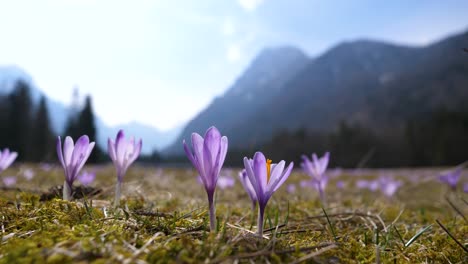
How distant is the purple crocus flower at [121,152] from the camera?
1598 mm

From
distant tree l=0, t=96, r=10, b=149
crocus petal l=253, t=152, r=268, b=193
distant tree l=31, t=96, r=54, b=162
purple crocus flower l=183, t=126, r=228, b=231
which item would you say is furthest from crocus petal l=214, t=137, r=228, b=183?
distant tree l=31, t=96, r=54, b=162

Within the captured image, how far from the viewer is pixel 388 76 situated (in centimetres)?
19000

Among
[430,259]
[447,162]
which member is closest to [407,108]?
[447,162]

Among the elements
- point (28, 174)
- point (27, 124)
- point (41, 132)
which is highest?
point (28, 174)

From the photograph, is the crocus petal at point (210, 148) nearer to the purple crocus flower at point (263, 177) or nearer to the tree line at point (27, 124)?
the purple crocus flower at point (263, 177)

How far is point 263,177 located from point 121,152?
0.84 metres

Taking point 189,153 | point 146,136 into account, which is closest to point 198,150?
point 189,153

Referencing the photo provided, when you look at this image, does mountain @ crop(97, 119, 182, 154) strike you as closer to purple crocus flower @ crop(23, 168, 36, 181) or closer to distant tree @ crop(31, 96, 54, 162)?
purple crocus flower @ crop(23, 168, 36, 181)

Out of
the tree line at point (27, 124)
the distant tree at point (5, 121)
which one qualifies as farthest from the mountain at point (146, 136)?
the distant tree at point (5, 121)

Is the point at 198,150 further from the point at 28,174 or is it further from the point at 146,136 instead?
the point at 28,174

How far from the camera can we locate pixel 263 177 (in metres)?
1.13

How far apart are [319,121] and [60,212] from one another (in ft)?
565

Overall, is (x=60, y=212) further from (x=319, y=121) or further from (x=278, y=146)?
(x=319, y=121)

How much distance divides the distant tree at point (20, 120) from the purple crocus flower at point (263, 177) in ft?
133
